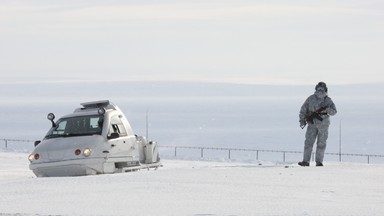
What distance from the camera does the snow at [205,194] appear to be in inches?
498

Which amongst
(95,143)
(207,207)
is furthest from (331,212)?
(95,143)

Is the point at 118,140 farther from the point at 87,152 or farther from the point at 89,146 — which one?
the point at 87,152

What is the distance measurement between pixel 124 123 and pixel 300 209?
10295mm

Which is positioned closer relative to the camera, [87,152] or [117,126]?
[87,152]

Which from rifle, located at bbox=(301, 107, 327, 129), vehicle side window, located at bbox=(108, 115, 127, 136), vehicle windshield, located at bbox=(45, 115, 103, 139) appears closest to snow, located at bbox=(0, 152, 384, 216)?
rifle, located at bbox=(301, 107, 327, 129)

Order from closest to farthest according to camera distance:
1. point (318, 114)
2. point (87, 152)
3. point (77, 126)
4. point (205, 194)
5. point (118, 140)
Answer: point (205, 194), point (87, 152), point (318, 114), point (118, 140), point (77, 126)

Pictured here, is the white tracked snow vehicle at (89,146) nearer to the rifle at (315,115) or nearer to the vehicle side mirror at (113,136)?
the vehicle side mirror at (113,136)

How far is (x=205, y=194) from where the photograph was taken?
46.6 ft

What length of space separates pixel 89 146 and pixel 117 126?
1448 mm

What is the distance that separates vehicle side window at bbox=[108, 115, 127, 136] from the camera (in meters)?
22.1

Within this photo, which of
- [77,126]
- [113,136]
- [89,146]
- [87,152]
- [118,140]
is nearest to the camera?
[87,152]

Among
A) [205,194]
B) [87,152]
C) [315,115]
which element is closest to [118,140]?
[87,152]

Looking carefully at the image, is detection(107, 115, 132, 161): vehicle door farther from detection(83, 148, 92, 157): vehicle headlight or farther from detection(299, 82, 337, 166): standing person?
detection(299, 82, 337, 166): standing person

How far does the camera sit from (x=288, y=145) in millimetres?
183625
